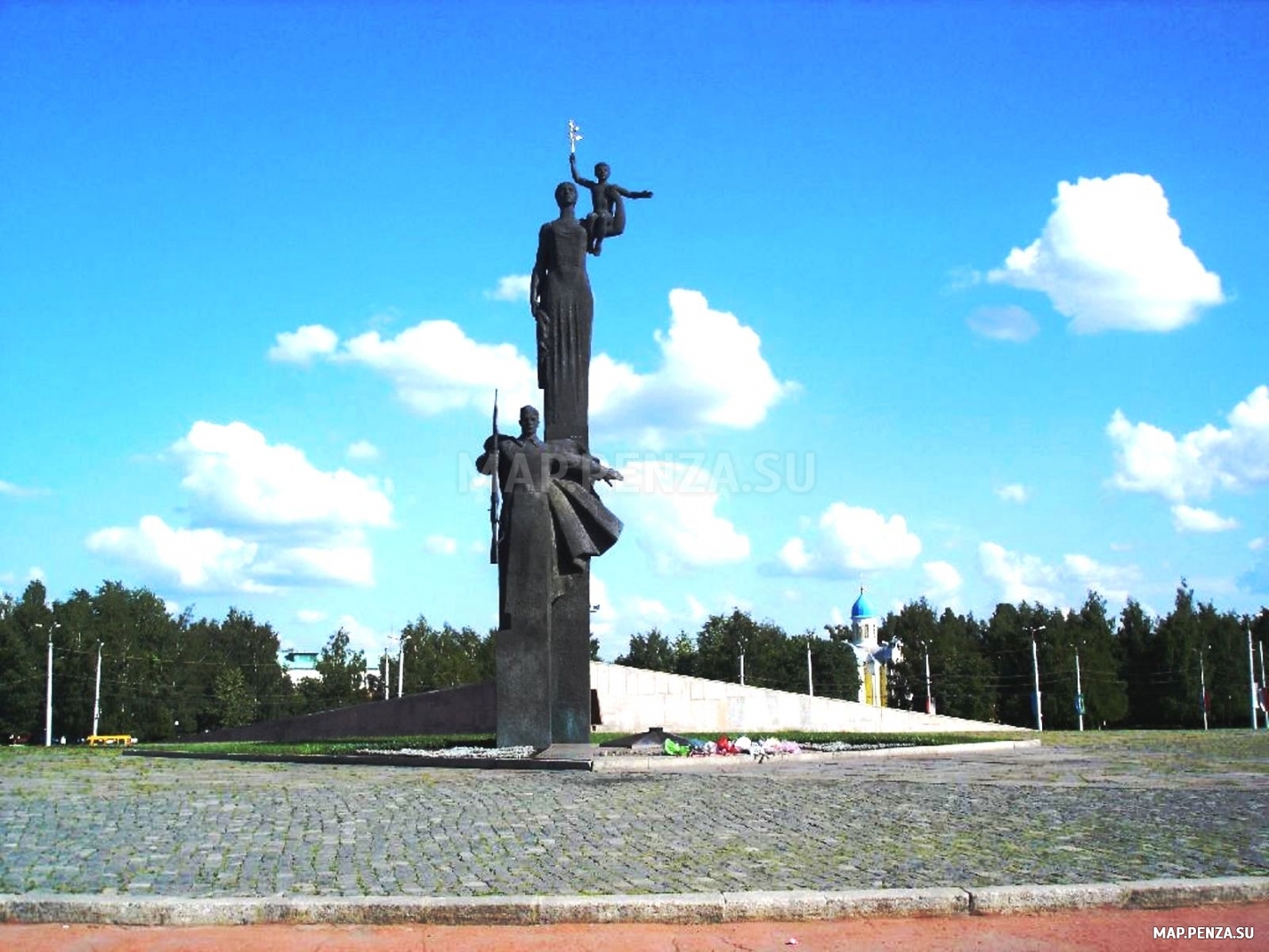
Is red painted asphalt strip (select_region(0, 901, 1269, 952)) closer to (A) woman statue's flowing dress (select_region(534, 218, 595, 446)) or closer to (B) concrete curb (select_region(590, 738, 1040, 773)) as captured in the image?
(B) concrete curb (select_region(590, 738, 1040, 773))

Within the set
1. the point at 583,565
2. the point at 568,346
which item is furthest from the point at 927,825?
the point at 568,346

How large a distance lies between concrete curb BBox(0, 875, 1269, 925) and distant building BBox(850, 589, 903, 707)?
65.3 metres

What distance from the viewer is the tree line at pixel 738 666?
58.8 meters

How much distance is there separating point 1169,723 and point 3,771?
197 ft

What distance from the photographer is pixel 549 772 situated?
12281mm

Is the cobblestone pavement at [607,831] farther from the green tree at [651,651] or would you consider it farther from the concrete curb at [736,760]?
the green tree at [651,651]

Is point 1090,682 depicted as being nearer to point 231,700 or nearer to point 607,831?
point 231,700

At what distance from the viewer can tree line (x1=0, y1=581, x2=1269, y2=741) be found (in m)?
58.8

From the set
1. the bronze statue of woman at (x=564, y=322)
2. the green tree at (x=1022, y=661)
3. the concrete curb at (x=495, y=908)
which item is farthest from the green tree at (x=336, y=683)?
the concrete curb at (x=495, y=908)

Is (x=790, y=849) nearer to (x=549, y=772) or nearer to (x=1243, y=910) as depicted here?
(x=1243, y=910)

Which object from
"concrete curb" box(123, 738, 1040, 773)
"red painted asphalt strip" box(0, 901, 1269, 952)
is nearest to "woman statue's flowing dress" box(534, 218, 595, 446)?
"concrete curb" box(123, 738, 1040, 773)

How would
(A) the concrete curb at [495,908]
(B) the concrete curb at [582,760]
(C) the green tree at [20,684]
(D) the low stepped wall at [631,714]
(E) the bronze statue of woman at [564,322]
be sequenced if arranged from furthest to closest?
1. (C) the green tree at [20,684]
2. (D) the low stepped wall at [631,714]
3. (E) the bronze statue of woman at [564,322]
4. (B) the concrete curb at [582,760]
5. (A) the concrete curb at [495,908]

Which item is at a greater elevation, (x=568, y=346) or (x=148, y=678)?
(x=568, y=346)

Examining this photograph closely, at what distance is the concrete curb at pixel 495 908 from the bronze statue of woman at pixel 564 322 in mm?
11506
